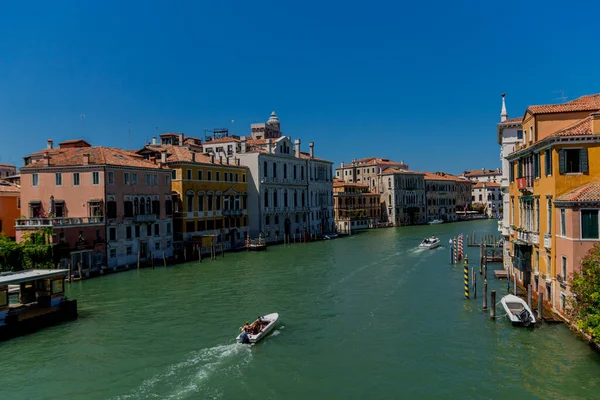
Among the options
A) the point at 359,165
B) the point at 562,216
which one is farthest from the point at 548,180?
the point at 359,165

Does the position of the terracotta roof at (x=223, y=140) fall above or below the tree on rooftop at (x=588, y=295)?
above

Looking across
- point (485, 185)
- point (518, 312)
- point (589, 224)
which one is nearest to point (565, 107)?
point (589, 224)

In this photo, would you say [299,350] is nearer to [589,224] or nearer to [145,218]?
[589,224]

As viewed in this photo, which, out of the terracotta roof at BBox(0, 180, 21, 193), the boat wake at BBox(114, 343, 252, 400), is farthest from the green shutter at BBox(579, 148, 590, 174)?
the terracotta roof at BBox(0, 180, 21, 193)

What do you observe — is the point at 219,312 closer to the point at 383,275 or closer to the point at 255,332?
the point at 255,332

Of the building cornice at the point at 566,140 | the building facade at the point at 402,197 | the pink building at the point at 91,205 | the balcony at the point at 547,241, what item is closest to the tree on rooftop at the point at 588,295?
the balcony at the point at 547,241

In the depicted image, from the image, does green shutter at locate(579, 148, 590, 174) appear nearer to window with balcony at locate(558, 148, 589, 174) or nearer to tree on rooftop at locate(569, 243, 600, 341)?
window with balcony at locate(558, 148, 589, 174)

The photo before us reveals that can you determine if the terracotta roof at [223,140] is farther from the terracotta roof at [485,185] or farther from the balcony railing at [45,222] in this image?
the terracotta roof at [485,185]
